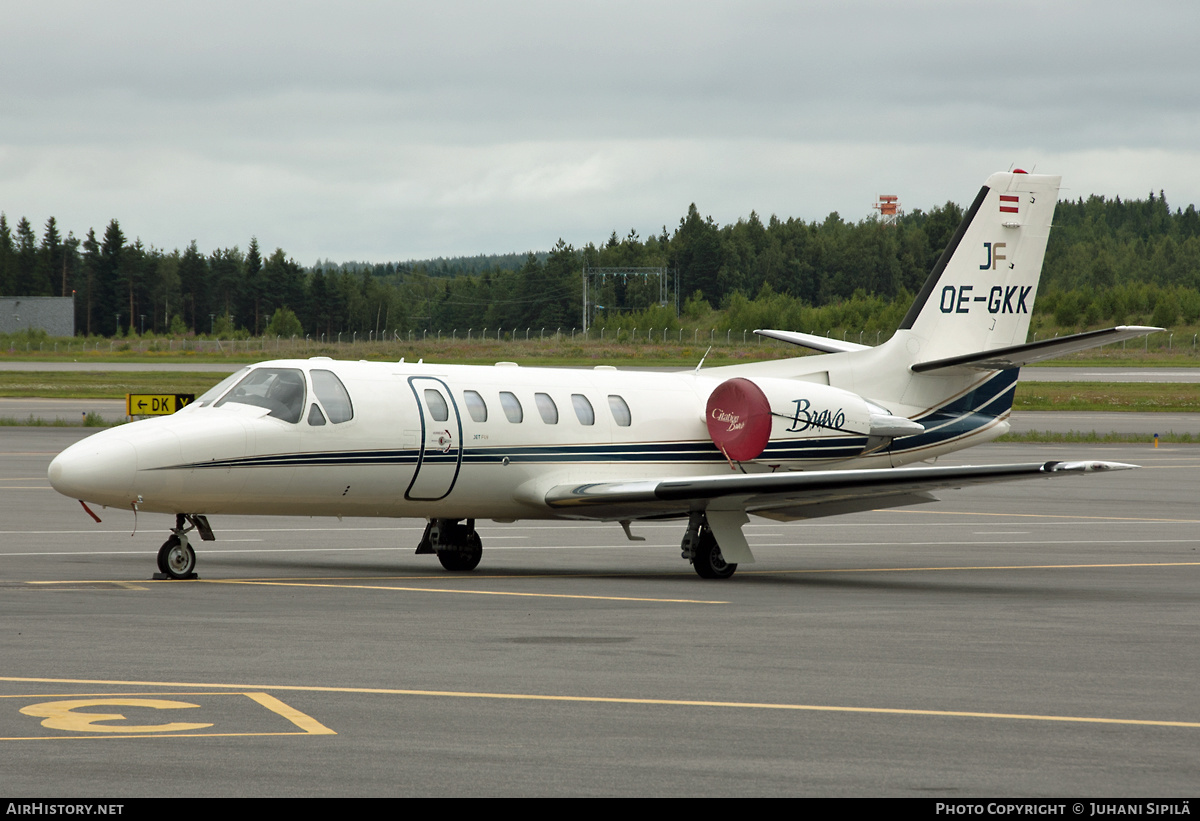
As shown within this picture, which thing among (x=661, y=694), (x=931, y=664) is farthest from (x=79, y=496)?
(x=931, y=664)

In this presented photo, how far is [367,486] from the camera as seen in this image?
18141mm

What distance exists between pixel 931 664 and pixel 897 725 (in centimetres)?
273

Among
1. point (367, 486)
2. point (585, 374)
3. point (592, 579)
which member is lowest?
point (592, 579)

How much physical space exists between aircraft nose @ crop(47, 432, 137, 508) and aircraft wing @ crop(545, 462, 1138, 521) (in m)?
5.54

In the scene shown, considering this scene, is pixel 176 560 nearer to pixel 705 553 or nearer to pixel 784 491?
pixel 705 553

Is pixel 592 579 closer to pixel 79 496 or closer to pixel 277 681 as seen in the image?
pixel 79 496

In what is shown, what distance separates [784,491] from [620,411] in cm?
344

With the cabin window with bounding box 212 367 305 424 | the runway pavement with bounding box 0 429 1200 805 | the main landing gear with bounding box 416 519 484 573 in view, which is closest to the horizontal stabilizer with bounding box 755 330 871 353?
the runway pavement with bounding box 0 429 1200 805

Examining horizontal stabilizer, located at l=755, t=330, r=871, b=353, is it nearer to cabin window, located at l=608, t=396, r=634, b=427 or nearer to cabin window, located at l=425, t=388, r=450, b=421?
cabin window, located at l=608, t=396, r=634, b=427

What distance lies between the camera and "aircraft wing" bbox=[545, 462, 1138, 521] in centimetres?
1728

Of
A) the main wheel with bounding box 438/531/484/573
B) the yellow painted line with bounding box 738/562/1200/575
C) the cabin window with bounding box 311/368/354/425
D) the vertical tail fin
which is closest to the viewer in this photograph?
the cabin window with bounding box 311/368/354/425

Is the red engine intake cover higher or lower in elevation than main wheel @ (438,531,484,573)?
higher

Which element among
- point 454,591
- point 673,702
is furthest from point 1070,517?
point 673,702

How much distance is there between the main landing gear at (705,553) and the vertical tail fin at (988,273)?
6105mm
